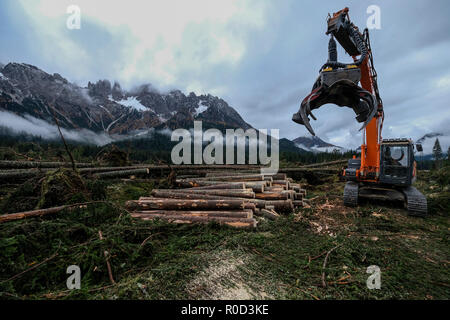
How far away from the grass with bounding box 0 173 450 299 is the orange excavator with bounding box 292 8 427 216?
2.33 metres

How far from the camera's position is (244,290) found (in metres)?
2.46

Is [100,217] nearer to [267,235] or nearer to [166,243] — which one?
[166,243]

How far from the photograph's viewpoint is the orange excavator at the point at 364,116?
5293 millimetres

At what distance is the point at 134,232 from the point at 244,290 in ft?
7.84

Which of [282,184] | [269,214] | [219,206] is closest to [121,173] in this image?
[219,206]

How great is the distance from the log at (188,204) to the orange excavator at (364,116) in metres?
3.01

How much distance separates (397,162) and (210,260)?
25.2 feet

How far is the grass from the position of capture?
7.83ft

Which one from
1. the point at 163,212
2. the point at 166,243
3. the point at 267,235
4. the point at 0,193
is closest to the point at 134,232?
the point at 166,243

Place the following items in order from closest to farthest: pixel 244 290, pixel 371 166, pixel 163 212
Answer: pixel 244 290
pixel 163 212
pixel 371 166

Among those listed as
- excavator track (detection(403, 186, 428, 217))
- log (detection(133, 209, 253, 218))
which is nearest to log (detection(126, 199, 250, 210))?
log (detection(133, 209, 253, 218))

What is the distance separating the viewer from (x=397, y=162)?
691 cm

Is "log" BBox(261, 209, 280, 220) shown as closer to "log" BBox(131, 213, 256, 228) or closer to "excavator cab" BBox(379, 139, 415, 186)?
"log" BBox(131, 213, 256, 228)
